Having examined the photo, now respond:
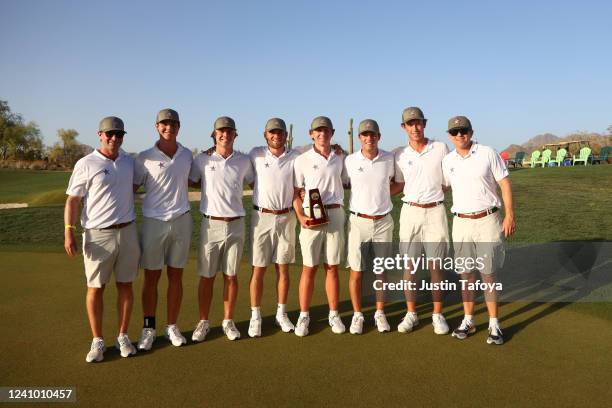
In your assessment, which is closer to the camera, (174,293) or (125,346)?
(125,346)

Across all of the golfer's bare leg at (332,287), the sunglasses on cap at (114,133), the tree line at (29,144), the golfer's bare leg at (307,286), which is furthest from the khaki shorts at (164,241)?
the tree line at (29,144)

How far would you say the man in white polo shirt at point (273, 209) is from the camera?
214 inches

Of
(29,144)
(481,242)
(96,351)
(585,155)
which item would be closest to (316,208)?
(481,242)

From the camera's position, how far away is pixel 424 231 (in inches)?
219

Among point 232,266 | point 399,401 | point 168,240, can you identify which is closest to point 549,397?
point 399,401

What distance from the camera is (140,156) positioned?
5.10 m

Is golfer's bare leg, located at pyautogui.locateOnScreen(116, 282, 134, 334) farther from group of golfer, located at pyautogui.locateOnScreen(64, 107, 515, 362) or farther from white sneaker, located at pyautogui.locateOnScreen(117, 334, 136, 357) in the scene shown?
white sneaker, located at pyautogui.locateOnScreen(117, 334, 136, 357)

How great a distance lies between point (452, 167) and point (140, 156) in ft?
11.5

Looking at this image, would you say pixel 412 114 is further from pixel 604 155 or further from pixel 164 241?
pixel 604 155

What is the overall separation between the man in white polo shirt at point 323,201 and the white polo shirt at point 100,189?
6.28ft

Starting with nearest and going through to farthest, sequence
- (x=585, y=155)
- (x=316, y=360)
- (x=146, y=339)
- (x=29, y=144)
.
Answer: (x=316, y=360) < (x=146, y=339) < (x=585, y=155) < (x=29, y=144)

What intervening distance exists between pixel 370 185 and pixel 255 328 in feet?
6.85

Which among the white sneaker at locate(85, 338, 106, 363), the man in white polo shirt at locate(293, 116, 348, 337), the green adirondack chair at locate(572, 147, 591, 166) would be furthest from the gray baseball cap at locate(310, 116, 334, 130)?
the green adirondack chair at locate(572, 147, 591, 166)

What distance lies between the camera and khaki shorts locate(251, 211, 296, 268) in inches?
216
